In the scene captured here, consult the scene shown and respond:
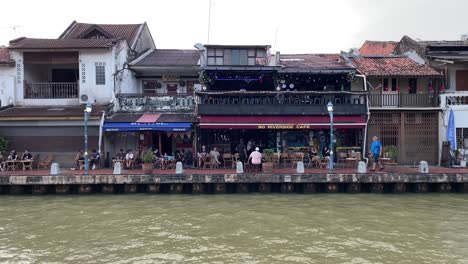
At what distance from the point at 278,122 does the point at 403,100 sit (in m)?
7.42

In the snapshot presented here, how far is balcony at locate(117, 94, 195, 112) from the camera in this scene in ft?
71.5

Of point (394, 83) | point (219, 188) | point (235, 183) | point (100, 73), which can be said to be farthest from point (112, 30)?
point (394, 83)

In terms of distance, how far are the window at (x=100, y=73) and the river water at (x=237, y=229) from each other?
791 cm

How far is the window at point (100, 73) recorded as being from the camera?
21.8 m

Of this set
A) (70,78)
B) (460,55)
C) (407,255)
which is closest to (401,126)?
(460,55)

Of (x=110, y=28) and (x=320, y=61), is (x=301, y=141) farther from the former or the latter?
(x=110, y=28)

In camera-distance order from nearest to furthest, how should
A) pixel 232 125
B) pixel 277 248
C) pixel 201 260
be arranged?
pixel 201 260 < pixel 277 248 < pixel 232 125

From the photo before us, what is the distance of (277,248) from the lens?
977cm

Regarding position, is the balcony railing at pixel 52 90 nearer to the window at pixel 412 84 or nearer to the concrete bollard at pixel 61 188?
the concrete bollard at pixel 61 188

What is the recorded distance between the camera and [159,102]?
21.9 metres

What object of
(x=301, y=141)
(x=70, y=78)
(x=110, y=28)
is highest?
(x=110, y=28)

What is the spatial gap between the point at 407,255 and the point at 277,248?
3185mm

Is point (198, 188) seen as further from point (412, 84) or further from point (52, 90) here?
point (412, 84)

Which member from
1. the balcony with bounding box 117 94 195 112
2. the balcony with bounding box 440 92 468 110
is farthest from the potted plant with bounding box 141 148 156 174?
the balcony with bounding box 440 92 468 110
